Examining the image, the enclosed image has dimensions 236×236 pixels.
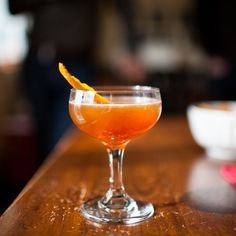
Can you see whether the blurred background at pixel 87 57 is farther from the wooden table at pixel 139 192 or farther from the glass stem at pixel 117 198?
the glass stem at pixel 117 198

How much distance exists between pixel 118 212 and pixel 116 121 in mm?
159

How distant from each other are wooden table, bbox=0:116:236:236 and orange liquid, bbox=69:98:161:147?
14cm

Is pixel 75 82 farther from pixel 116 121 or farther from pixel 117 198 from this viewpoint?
pixel 117 198

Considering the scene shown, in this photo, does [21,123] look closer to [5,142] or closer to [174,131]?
[5,142]

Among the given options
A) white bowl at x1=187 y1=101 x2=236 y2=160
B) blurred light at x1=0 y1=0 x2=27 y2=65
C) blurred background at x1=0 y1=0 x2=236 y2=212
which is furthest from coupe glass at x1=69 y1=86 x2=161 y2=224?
blurred light at x1=0 y1=0 x2=27 y2=65

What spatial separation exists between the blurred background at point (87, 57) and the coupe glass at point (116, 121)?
150 cm

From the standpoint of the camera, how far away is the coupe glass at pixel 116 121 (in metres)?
0.70

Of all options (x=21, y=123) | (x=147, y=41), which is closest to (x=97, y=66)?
(x=147, y=41)

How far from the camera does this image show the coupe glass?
0.70 metres

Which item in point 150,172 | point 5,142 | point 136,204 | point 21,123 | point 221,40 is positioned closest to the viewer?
point 136,204

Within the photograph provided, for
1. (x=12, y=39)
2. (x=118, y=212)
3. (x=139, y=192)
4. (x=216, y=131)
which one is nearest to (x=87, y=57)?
(x=12, y=39)

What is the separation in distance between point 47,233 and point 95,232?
0.07 m

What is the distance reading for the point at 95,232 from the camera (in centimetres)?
61

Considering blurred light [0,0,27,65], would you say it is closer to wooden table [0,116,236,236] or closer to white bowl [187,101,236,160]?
wooden table [0,116,236,236]
